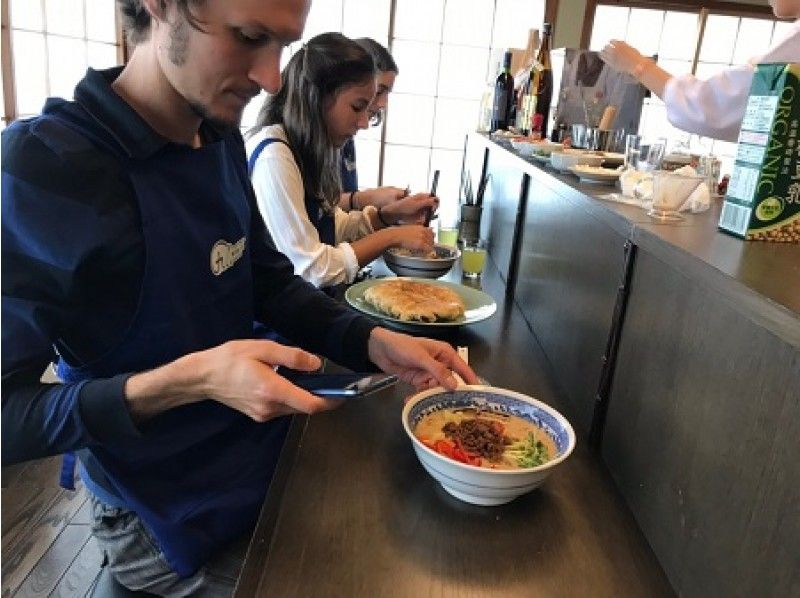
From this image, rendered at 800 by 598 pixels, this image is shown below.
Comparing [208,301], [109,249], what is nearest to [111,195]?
[109,249]

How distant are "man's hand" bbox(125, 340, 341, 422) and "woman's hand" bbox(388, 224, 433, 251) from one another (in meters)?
1.02

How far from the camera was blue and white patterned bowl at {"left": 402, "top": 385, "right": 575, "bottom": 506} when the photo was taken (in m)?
0.69

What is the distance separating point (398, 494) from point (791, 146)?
57 cm

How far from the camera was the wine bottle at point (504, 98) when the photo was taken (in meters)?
2.67

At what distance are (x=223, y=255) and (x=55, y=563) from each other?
1.37m

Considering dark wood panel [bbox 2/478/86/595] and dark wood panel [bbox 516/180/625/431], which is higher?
dark wood panel [bbox 516/180/625/431]

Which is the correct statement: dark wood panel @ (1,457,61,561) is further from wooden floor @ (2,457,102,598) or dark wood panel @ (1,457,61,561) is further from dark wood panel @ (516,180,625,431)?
dark wood panel @ (516,180,625,431)

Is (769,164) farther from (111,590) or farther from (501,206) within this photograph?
(501,206)

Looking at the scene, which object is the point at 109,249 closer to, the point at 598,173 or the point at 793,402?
the point at 793,402

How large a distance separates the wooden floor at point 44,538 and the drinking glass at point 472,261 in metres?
1.32

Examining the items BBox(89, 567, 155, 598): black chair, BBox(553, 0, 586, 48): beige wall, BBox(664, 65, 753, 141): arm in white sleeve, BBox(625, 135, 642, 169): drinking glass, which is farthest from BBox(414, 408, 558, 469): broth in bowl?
BBox(553, 0, 586, 48): beige wall

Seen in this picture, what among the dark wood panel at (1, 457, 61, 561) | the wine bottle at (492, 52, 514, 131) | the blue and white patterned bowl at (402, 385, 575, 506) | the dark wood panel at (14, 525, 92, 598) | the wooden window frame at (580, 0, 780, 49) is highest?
the wooden window frame at (580, 0, 780, 49)

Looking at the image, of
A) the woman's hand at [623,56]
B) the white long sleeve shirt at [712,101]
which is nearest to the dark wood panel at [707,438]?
the white long sleeve shirt at [712,101]

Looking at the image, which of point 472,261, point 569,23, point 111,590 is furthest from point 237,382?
point 569,23
